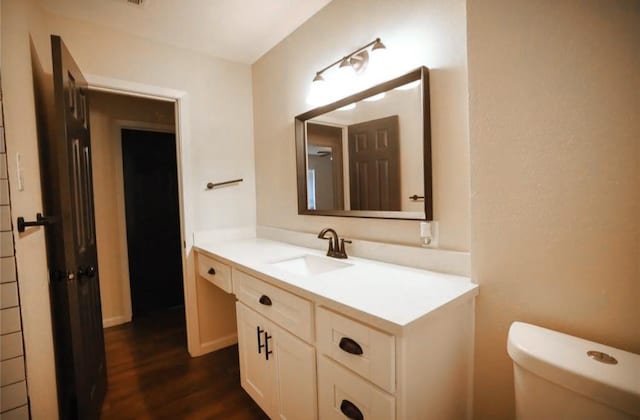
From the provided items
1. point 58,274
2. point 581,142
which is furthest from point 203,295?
point 581,142

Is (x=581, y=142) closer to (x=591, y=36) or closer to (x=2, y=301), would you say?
(x=591, y=36)

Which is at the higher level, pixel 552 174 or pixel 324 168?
pixel 324 168

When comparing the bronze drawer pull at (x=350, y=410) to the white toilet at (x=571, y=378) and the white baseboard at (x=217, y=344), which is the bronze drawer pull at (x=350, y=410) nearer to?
the white toilet at (x=571, y=378)

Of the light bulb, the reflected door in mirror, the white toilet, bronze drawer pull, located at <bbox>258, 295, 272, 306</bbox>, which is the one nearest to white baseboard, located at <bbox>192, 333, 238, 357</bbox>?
bronze drawer pull, located at <bbox>258, 295, 272, 306</bbox>

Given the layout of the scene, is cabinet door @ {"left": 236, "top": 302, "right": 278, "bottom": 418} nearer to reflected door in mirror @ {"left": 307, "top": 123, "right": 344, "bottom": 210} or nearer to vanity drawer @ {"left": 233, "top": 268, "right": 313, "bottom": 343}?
vanity drawer @ {"left": 233, "top": 268, "right": 313, "bottom": 343}

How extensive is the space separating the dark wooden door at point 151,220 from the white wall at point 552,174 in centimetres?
302

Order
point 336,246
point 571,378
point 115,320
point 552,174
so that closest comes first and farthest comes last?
point 571,378 → point 552,174 → point 336,246 → point 115,320

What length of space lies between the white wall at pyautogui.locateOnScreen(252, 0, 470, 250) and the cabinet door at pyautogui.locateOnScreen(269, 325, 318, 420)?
0.69 m

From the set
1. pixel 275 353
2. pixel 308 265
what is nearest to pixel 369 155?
pixel 308 265

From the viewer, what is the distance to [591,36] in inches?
30.9

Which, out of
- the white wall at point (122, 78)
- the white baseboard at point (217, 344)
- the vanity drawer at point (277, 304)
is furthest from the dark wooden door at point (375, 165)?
the white baseboard at point (217, 344)

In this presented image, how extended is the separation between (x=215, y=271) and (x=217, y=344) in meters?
0.82

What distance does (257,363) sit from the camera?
Result: 1474 mm

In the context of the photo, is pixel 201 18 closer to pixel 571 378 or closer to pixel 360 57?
pixel 360 57
